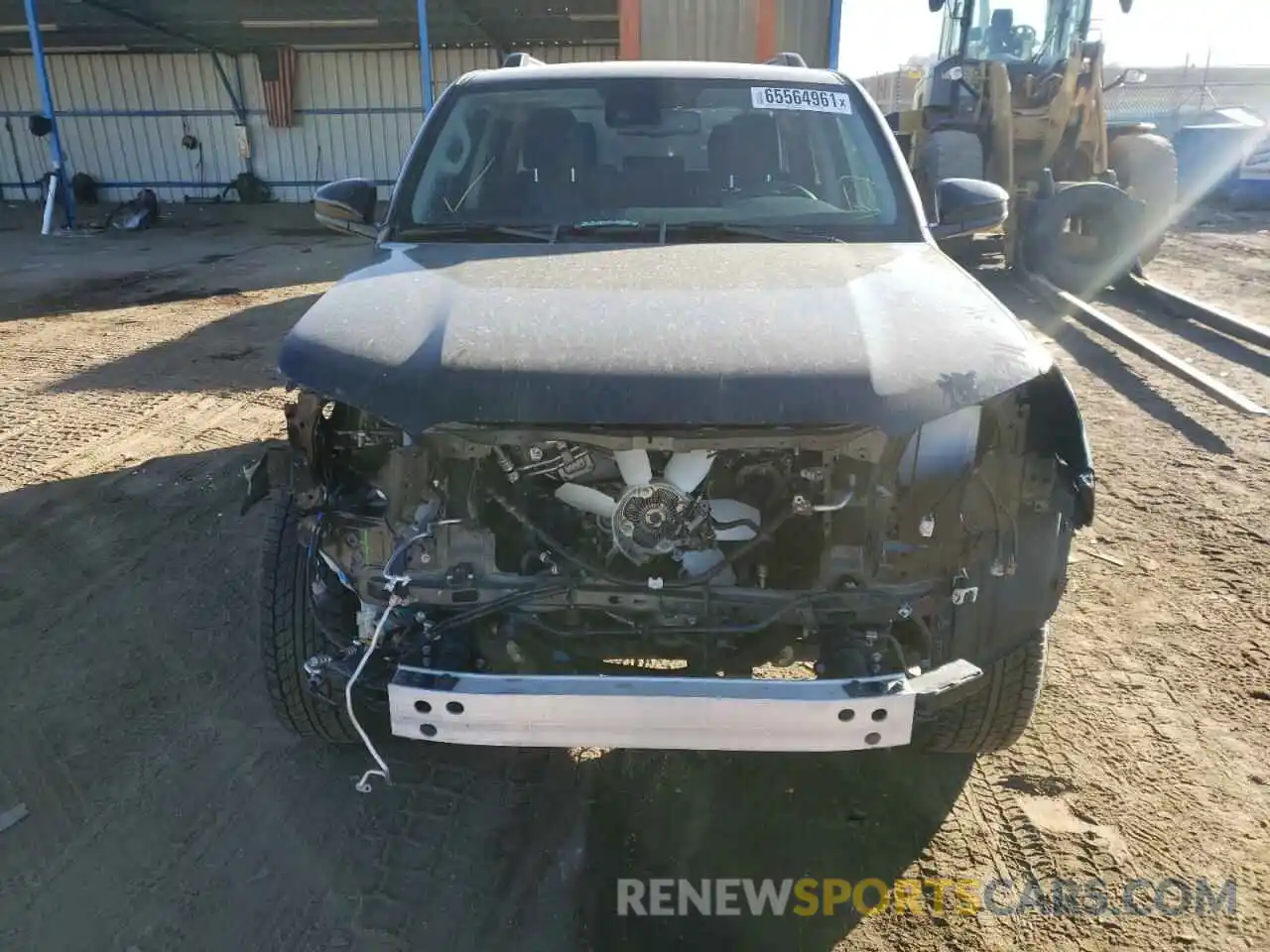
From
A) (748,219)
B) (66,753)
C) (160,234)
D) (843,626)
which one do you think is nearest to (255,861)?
A: (66,753)

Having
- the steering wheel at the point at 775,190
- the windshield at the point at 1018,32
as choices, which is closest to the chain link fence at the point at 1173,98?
the windshield at the point at 1018,32

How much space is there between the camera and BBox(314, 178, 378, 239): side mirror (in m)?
3.53

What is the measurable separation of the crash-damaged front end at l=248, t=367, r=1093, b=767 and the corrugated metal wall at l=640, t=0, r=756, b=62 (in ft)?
26.7

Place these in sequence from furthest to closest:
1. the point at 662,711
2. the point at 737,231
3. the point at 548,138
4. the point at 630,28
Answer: the point at 630,28, the point at 548,138, the point at 737,231, the point at 662,711

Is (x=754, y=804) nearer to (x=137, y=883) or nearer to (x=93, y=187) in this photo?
(x=137, y=883)

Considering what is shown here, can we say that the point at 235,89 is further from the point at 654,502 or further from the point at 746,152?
the point at 654,502

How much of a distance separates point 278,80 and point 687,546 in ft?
61.6

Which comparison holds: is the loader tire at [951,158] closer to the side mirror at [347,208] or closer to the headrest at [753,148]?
the headrest at [753,148]

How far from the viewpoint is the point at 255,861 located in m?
2.35

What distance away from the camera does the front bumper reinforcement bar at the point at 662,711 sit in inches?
76.4

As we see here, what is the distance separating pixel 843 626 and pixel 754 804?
70 cm

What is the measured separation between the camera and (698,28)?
9320mm

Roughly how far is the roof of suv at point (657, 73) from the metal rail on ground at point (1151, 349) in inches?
143
